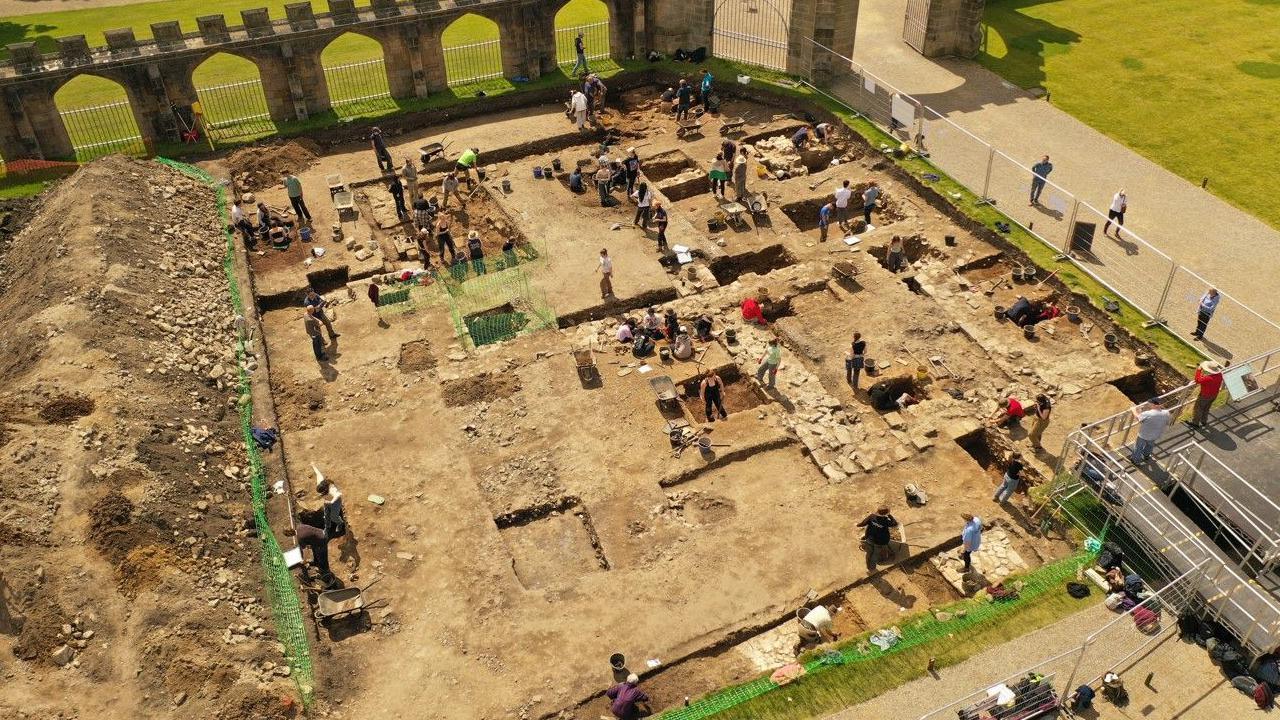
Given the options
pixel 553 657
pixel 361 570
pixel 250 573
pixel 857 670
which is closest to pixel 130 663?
pixel 250 573

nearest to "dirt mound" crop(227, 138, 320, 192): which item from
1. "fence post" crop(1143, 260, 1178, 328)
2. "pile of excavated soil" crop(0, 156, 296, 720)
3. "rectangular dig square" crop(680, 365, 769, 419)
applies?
"pile of excavated soil" crop(0, 156, 296, 720)

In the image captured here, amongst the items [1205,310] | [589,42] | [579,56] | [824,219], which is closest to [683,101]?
[579,56]

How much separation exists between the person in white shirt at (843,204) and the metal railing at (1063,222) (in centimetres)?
433

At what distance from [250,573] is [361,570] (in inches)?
86.7

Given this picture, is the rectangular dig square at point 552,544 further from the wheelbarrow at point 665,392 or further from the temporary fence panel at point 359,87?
the temporary fence panel at point 359,87

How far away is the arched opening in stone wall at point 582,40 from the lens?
1581 inches

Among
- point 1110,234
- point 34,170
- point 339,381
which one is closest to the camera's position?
point 339,381

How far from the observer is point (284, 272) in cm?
2897

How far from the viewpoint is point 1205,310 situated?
23.4 meters

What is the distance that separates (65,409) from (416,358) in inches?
329

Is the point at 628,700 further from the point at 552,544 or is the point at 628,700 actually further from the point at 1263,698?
the point at 1263,698

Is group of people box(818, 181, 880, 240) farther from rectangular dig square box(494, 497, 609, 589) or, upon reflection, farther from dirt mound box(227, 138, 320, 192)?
dirt mound box(227, 138, 320, 192)

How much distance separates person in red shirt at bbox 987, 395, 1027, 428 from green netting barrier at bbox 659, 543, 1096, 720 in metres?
4.10

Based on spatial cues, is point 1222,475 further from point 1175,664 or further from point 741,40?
point 741,40
